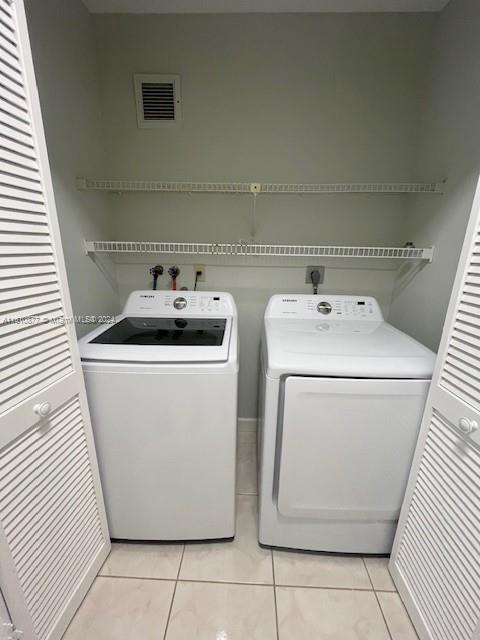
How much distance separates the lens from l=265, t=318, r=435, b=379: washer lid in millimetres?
1029

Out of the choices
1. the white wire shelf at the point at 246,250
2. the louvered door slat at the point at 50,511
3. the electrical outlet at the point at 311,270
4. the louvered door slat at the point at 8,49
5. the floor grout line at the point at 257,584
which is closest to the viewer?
the louvered door slat at the point at 8,49

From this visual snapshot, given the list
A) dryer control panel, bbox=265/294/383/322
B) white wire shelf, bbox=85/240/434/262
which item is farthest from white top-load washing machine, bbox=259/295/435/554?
white wire shelf, bbox=85/240/434/262

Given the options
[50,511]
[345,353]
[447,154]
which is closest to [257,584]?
[50,511]

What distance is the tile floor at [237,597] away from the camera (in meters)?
1.05

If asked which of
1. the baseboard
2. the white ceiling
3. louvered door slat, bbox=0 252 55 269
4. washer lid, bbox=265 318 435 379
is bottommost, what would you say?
the baseboard

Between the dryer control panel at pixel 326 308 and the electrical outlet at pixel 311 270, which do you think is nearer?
the dryer control panel at pixel 326 308

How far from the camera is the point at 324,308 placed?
5.26 ft

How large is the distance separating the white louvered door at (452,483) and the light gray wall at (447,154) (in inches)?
21.3

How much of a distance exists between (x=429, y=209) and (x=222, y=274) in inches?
49.7

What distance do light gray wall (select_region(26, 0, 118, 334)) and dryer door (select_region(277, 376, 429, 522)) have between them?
1.25 m

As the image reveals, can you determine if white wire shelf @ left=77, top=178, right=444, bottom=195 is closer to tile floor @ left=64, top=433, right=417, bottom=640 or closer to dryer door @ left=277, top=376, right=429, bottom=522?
dryer door @ left=277, top=376, right=429, bottom=522

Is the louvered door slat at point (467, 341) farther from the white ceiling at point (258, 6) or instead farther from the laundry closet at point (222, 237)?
the white ceiling at point (258, 6)

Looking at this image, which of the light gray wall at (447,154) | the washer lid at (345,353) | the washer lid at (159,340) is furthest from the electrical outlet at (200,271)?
the light gray wall at (447,154)

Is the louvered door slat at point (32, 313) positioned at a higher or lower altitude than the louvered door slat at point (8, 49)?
lower
